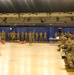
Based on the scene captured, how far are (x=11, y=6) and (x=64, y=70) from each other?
2529 cm

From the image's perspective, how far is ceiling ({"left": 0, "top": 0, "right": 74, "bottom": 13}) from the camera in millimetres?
32750

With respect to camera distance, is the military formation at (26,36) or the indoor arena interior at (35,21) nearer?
the indoor arena interior at (35,21)

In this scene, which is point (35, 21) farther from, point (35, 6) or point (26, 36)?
point (26, 36)

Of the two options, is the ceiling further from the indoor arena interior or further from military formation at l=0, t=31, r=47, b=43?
military formation at l=0, t=31, r=47, b=43

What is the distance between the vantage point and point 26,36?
111 feet

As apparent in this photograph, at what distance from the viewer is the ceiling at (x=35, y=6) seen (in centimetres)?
3275

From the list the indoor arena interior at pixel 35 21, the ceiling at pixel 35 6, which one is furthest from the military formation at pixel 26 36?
the ceiling at pixel 35 6

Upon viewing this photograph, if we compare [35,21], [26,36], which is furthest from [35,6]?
[26,36]

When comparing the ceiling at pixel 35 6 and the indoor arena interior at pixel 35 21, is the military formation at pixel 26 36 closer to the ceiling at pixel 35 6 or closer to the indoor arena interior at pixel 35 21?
the indoor arena interior at pixel 35 21

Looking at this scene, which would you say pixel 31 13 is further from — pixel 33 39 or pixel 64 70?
pixel 64 70

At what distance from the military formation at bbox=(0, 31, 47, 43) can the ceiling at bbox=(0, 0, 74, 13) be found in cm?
372

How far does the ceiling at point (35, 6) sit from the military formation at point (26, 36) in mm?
3718

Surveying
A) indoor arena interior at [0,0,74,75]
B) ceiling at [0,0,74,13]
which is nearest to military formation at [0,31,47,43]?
indoor arena interior at [0,0,74,75]

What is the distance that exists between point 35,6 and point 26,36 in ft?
15.0
